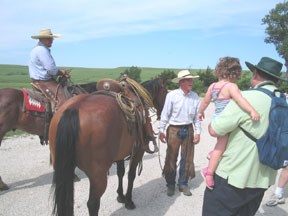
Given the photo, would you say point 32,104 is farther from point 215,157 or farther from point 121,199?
point 215,157

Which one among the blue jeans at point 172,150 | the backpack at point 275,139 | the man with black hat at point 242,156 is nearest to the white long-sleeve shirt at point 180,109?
the blue jeans at point 172,150

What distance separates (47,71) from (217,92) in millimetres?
3574

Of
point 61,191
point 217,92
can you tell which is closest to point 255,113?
point 217,92

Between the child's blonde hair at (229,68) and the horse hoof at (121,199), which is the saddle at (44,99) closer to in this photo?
the horse hoof at (121,199)

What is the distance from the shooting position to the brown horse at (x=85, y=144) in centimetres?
331

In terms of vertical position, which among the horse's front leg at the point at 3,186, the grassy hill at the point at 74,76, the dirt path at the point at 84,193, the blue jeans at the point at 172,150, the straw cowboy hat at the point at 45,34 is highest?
the straw cowboy hat at the point at 45,34

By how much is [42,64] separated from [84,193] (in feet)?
8.26

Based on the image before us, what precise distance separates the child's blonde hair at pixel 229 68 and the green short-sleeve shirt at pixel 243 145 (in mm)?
757

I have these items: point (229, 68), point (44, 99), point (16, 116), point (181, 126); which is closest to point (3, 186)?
Result: point (16, 116)

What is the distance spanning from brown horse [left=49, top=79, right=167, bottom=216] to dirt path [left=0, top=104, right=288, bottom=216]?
0.71 metres

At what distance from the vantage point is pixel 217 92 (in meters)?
3.64

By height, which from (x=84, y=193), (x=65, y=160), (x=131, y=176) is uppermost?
(x=65, y=160)

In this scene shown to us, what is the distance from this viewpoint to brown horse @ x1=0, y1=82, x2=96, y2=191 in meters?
5.40

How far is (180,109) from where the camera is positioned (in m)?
5.17
